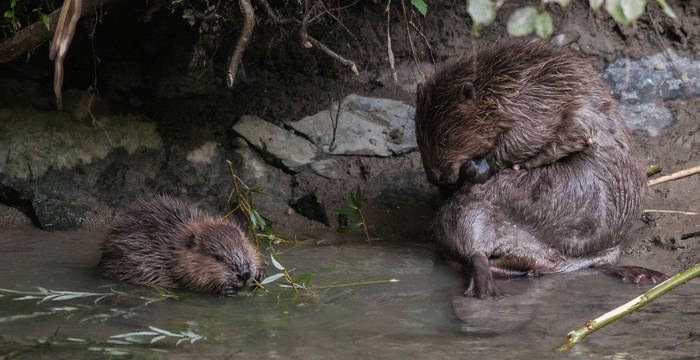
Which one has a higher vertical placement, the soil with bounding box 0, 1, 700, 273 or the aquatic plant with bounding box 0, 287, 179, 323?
the soil with bounding box 0, 1, 700, 273

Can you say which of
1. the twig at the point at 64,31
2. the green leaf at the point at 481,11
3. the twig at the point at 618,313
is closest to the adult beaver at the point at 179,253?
the twig at the point at 64,31

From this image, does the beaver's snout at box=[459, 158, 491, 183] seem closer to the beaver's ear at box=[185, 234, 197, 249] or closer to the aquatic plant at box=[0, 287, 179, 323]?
the beaver's ear at box=[185, 234, 197, 249]

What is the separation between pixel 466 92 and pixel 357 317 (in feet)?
4.24

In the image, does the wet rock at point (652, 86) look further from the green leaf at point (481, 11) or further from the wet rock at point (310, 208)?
the green leaf at point (481, 11)

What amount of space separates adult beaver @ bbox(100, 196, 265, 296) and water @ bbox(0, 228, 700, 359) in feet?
0.30

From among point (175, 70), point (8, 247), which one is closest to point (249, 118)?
point (175, 70)

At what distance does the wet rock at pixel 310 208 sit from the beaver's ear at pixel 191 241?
96 cm

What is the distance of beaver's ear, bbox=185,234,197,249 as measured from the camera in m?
3.57

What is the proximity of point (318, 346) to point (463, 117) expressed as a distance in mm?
1546

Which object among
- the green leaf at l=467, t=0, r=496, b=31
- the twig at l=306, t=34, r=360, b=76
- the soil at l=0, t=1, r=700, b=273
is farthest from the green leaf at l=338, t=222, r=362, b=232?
the green leaf at l=467, t=0, r=496, b=31

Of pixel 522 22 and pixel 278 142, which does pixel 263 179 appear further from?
pixel 522 22

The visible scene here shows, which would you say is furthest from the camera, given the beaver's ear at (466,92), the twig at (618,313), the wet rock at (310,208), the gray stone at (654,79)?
the gray stone at (654,79)

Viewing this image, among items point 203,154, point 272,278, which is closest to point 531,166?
point 272,278

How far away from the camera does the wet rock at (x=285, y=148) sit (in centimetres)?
454
